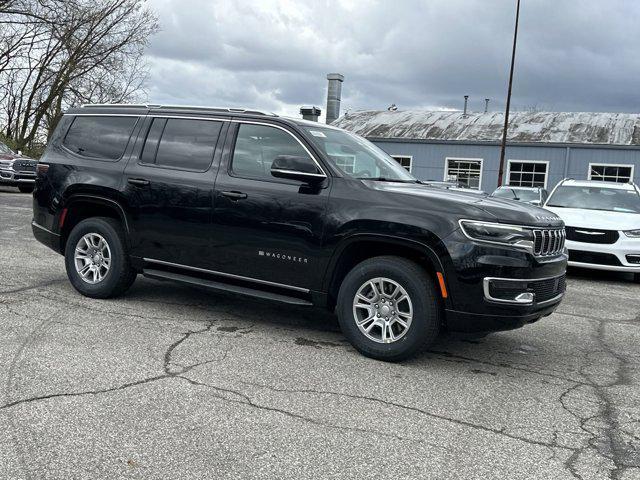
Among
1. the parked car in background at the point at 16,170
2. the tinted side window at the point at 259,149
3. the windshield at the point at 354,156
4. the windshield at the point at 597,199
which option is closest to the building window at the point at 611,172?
the windshield at the point at 597,199

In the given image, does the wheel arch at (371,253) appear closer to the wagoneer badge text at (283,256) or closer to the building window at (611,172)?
the wagoneer badge text at (283,256)

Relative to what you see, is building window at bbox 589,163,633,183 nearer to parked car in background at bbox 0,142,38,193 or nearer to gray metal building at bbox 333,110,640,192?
gray metal building at bbox 333,110,640,192

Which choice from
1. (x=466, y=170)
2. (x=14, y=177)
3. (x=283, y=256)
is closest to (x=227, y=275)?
(x=283, y=256)

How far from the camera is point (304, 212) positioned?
17.0 ft

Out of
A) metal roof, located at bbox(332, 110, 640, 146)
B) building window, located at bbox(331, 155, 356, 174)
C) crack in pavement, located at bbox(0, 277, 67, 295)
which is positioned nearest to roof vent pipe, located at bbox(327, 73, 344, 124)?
metal roof, located at bbox(332, 110, 640, 146)

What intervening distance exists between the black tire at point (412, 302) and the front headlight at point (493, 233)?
0.47 metres

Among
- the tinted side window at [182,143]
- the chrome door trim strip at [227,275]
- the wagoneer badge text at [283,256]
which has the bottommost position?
the chrome door trim strip at [227,275]

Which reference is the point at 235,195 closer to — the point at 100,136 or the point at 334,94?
the point at 100,136

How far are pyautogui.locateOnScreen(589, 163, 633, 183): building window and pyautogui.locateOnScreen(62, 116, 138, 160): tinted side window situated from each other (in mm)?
26218

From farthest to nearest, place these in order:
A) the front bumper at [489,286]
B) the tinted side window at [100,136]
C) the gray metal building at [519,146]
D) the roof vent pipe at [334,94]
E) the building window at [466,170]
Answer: the roof vent pipe at [334,94] → the building window at [466,170] → the gray metal building at [519,146] → the tinted side window at [100,136] → the front bumper at [489,286]

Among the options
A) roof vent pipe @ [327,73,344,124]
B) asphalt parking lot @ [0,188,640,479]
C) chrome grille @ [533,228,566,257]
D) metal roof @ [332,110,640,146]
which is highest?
roof vent pipe @ [327,73,344,124]

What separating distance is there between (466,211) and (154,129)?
10.3 ft

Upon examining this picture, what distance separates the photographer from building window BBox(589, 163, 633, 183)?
1115 inches

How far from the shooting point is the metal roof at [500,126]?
1168 inches
